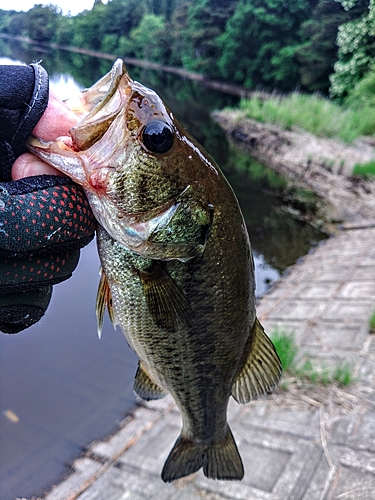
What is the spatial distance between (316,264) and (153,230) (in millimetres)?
6435

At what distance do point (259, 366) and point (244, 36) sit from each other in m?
37.7

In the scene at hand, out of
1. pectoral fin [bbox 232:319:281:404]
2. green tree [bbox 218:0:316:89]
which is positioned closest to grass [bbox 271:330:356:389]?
pectoral fin [bbox 232:319:281:404]

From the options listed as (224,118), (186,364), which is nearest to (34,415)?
(186,364)

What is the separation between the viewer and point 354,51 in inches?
554

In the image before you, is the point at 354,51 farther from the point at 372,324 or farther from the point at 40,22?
the point at 372,324

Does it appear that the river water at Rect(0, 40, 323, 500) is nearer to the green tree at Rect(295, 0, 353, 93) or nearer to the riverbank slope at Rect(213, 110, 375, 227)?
the riverbank slope at Rect(213, 110, 375, 227)

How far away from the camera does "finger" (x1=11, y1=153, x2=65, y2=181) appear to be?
139 cm

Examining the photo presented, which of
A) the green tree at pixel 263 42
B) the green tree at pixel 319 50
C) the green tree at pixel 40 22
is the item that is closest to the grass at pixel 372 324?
the green tree at pixel 40 22

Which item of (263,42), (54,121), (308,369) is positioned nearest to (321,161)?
(308,369)

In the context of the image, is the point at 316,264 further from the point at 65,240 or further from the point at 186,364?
the point at 65,240

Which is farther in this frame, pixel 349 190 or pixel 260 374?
pixel 349 190

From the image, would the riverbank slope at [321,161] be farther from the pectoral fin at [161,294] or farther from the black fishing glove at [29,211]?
the black fishing glove at [29,211]

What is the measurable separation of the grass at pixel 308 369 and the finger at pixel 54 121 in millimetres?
2947

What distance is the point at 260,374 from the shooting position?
75.1 inches
